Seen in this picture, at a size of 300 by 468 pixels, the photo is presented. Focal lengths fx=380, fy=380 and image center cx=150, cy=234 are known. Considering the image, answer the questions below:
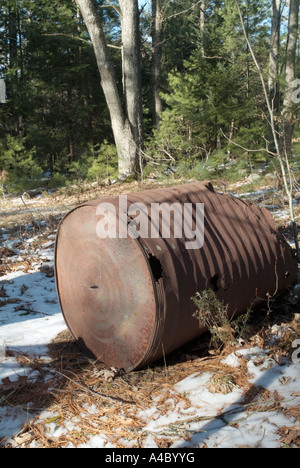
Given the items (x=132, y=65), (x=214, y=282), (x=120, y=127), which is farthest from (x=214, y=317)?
(x=132, y=65)

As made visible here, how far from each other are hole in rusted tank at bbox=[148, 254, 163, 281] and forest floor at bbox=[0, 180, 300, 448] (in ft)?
2.52

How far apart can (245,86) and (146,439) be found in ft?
37.2

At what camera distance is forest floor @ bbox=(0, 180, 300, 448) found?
7.24 ft

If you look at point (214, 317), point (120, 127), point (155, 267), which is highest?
point (120, 127)

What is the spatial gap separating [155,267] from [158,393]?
34.7 inches

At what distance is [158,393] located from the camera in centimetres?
265

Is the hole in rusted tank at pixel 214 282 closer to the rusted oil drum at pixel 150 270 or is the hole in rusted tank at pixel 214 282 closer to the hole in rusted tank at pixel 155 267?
the rusted oil drum at pixel 150 270

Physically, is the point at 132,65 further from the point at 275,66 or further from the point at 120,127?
the point at 275,66

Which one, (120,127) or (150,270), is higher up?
(120,127)

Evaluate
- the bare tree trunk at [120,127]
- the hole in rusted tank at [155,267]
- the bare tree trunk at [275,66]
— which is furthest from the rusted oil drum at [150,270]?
the bare tree trunk at [120,127]

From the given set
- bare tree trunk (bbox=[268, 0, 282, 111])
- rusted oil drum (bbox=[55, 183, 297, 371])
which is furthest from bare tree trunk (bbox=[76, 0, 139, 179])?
rusted oil drum (bbox=[55, 183, 297, 371])
